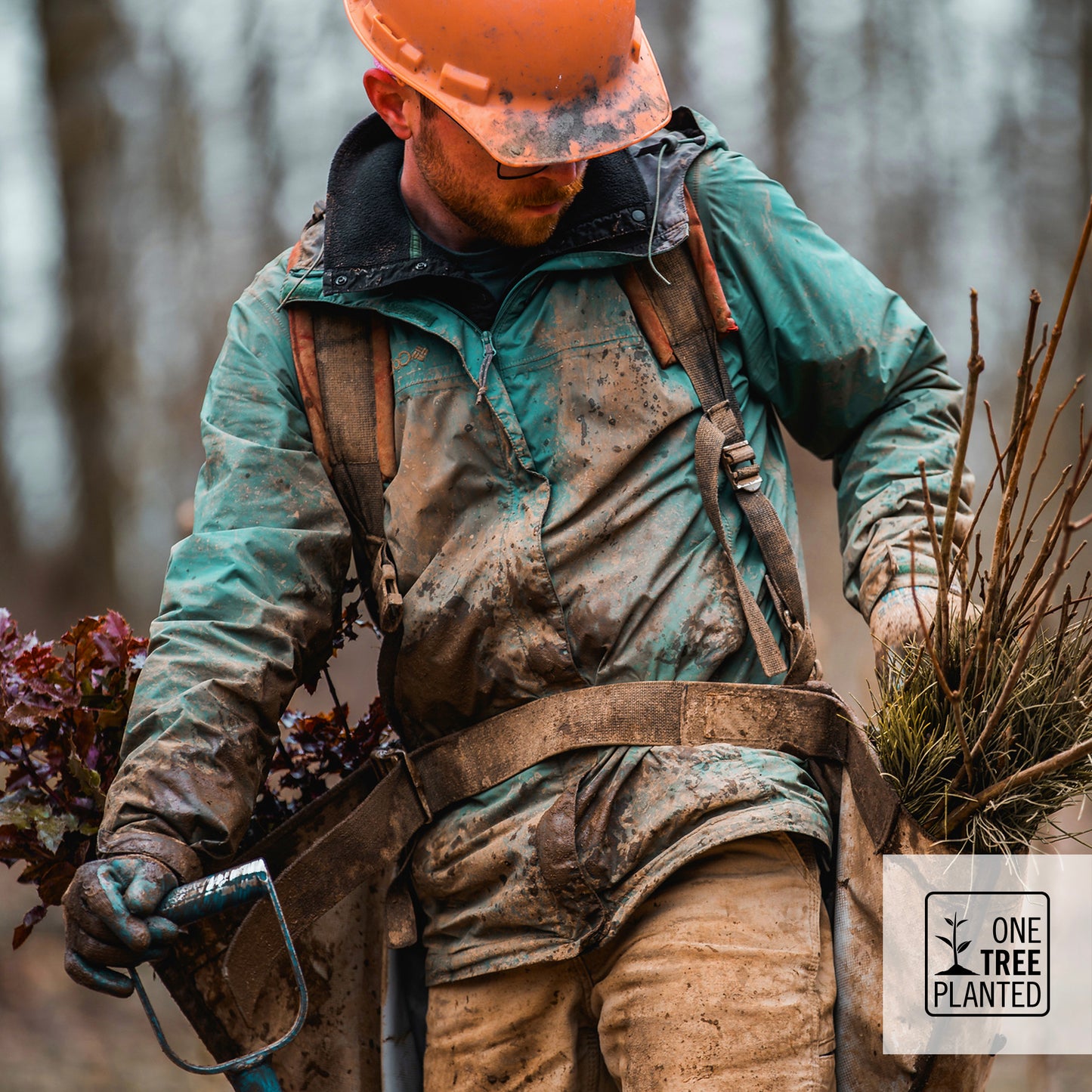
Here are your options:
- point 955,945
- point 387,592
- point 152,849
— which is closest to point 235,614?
point 387,592

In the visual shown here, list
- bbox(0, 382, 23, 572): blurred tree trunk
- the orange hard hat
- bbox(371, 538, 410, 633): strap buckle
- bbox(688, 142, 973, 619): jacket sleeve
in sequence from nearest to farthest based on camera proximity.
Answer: the orange hard hat, bbox(371, 538, 410, 633): strap buckle, bbox(688, 142, 973, 619): jacket sleeve, bbox(0, 382, 23, 572): blurred tree trunk

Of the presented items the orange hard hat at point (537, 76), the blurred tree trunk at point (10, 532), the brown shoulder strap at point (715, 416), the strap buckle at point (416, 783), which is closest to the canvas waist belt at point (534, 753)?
the strap buckle at point (416, 783)

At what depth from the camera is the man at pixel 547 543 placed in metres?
2.31

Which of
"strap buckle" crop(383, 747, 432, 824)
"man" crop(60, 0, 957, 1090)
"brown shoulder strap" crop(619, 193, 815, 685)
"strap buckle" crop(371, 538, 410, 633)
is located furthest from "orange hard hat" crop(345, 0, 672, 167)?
"strap buckle" crop(383, 747, 432, 824)

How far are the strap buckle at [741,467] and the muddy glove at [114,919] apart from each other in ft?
3.91

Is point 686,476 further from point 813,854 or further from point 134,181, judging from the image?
point 134,181

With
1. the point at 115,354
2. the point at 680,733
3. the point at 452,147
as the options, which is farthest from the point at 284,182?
the point at 680,733

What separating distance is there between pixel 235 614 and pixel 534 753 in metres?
0.61

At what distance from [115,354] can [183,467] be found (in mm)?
910

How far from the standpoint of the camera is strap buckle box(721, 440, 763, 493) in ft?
8.23

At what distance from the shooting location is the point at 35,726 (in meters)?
2.76

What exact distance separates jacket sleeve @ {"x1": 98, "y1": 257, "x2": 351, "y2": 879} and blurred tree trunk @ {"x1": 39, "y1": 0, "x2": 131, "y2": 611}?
7.45 m

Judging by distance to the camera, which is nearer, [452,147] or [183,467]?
[452,147]

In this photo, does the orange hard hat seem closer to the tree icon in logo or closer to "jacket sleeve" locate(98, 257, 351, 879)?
"jacket sleeve" locate(98, 257, 351, 879)
